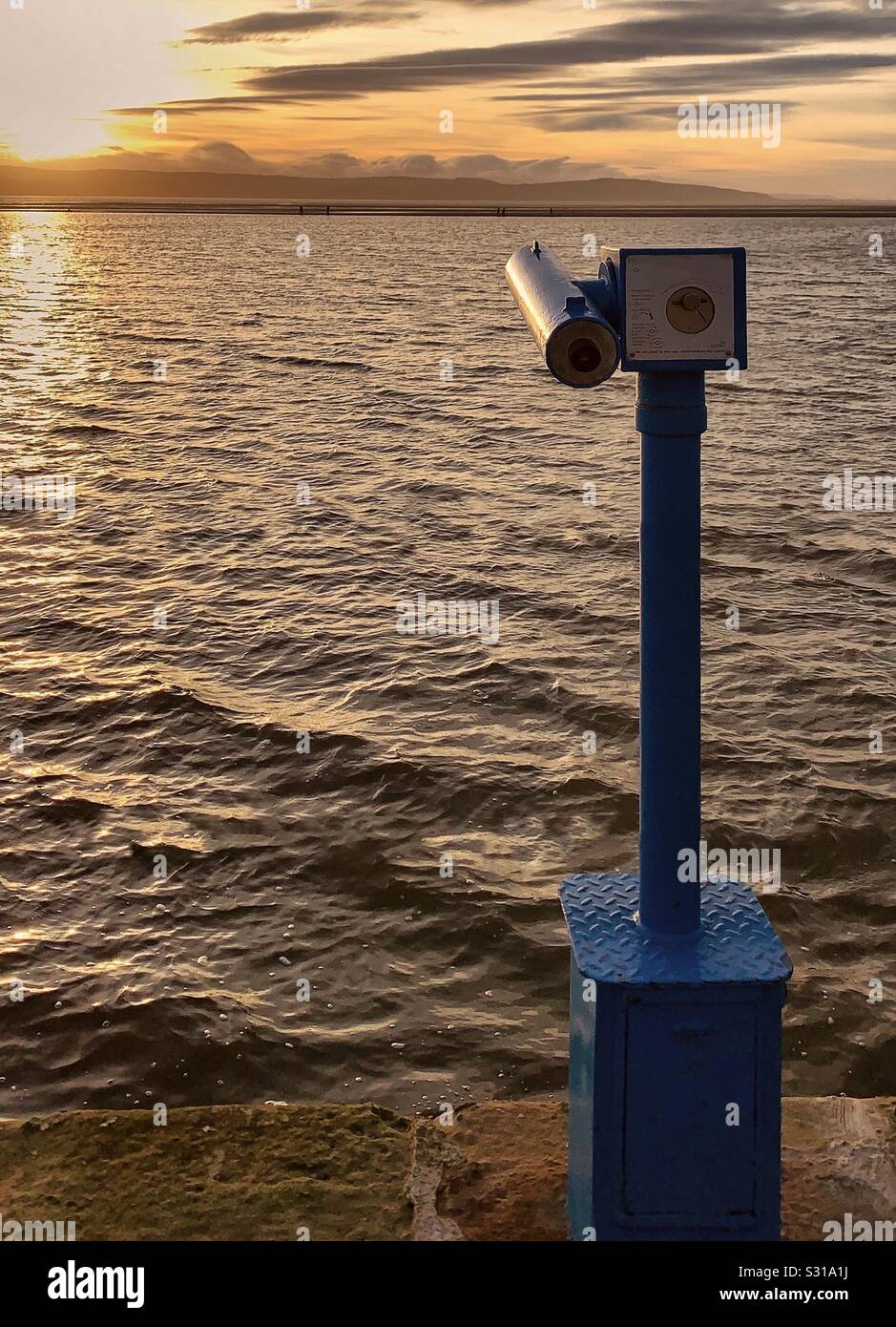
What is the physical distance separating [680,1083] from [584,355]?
65.1 inches

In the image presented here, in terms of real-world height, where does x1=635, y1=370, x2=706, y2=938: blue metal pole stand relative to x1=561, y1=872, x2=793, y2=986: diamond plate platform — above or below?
above

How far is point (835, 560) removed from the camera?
13914 millimetres

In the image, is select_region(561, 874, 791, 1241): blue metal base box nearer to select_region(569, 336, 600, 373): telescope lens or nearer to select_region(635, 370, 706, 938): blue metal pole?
select_region(635, 370, 706, 938): blue metal pole

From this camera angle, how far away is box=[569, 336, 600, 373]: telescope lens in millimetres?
3000

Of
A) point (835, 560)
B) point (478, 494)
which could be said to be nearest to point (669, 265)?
point (835, 560)

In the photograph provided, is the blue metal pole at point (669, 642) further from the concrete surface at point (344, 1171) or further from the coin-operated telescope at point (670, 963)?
the concrete surface at point (344, 1171)

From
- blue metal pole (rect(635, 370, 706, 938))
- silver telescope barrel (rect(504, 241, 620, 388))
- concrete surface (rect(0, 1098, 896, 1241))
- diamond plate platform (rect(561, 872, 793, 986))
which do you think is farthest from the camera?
concrete surface (rect(0, 1098, 896, 1241))

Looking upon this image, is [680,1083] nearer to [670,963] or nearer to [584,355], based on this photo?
[670,963]

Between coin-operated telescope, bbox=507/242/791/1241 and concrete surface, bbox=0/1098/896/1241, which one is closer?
coin-operated telescope, bbox=507/242/791/1241

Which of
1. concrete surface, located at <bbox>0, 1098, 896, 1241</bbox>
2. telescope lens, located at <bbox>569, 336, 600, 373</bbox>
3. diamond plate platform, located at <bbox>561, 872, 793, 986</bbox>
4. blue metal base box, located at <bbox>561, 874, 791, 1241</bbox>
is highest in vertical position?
telescope lens, located at <bbox>569, 336, 600, 373</bbox>

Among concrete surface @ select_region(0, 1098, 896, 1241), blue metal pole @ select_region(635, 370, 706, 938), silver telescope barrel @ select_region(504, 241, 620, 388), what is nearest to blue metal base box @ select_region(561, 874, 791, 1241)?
blue metal pole @ select_region(635, 370, 706, 938)

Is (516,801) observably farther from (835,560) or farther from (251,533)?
(251,533)

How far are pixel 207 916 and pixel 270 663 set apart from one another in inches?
161

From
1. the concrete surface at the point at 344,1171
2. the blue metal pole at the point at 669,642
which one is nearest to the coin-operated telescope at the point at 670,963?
the blue metal pole at the point at 669,642
